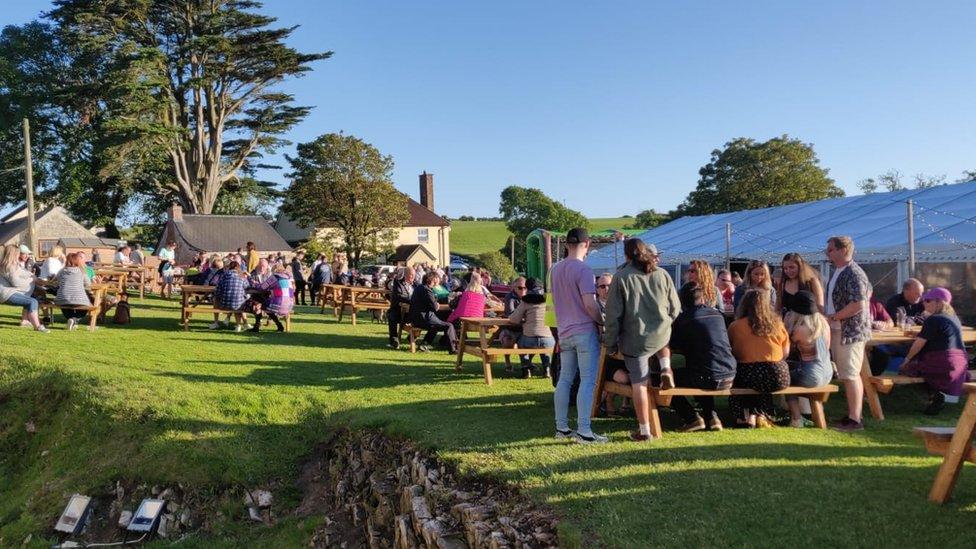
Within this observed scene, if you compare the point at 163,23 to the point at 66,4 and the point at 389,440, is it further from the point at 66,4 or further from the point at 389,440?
the point at 389,440

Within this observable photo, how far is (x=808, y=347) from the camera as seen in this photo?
20.8ft

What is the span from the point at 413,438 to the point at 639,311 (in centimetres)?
241

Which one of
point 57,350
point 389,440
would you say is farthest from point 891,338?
point 57,350

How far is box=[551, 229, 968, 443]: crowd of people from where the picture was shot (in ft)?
18.1

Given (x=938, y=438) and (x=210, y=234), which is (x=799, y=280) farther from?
(x=210, y=234)

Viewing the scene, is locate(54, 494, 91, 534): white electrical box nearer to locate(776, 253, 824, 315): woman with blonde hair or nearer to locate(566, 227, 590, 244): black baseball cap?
locate(566, 227, 590, 244): black baseball cap

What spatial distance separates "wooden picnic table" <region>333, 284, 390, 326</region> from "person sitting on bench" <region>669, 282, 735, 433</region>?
9.16 m

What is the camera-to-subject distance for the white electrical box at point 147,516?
6.62 metres

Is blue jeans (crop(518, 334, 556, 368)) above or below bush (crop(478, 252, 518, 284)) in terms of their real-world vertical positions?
below

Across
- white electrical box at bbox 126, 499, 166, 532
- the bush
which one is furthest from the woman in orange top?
the bush

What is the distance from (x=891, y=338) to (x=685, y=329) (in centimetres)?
296

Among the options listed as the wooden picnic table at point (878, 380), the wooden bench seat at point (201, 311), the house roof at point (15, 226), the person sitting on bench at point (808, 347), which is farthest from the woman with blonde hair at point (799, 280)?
the house roof at point (15, 226)

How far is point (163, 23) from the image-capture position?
36.9 meters

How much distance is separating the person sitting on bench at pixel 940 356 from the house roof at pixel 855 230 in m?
6.21
